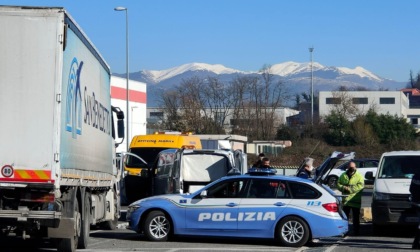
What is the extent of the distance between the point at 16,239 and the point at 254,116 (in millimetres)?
69270

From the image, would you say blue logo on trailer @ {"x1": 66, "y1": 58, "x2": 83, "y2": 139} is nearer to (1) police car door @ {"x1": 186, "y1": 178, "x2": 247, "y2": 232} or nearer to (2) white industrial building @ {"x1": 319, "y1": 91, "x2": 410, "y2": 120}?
(1) police car door @ {"x1": 186, "y1": 178, "x2": 247, "y2": 232}

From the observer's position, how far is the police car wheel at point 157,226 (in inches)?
650

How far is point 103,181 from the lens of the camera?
1742 centimetres

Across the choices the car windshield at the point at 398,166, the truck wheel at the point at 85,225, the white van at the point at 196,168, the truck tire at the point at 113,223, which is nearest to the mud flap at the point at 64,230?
the truck wheel at the point at 85,225

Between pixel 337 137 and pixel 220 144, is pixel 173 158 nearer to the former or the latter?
pixel 220 144

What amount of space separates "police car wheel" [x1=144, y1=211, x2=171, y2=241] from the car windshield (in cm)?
557

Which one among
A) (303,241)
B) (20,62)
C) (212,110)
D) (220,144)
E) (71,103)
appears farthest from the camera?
(212,110)

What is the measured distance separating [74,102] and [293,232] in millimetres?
5218

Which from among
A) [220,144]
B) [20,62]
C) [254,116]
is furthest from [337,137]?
[20,62]

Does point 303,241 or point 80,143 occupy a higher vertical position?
point 80,143

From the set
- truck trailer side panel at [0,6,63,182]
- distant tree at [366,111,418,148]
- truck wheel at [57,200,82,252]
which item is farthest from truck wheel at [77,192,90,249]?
distant tree at [366,111,418,148]

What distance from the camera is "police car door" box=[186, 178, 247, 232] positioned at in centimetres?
1623

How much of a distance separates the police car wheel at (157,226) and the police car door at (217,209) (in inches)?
17.9

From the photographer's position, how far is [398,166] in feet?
64.1
